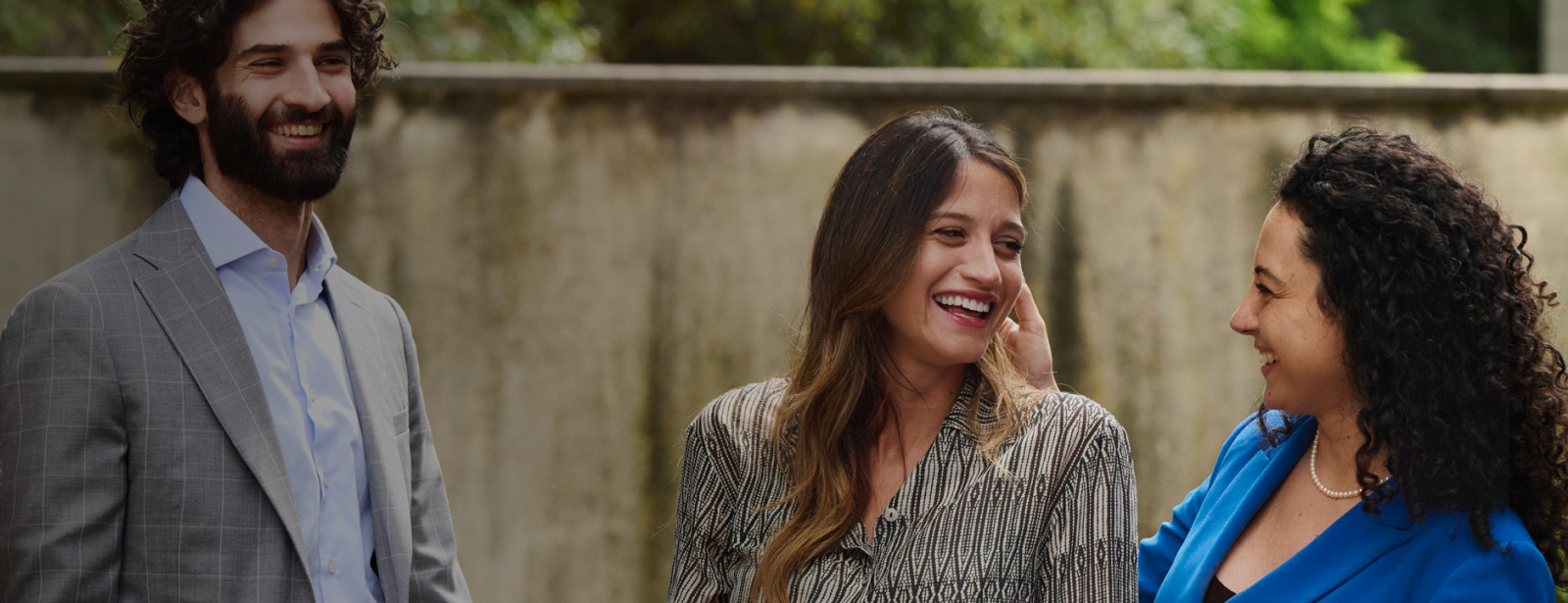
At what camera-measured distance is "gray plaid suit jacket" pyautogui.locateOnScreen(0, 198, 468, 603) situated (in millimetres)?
1836

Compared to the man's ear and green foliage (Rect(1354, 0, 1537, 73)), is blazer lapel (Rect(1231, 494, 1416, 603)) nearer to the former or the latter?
the man's ear

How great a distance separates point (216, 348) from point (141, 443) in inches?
7.6

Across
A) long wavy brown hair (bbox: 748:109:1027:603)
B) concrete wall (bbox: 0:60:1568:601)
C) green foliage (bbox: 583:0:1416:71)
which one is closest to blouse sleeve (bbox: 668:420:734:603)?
long wavy brown hair (bbox: 748:109:1027:603)

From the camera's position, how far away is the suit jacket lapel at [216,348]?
197cm

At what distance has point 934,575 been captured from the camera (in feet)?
6.16

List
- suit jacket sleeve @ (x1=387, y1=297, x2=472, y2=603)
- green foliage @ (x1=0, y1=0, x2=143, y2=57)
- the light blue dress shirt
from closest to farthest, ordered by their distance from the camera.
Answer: the light blue dress shirt, suit jacket sleeve @ (x1=387, y1=297, x2=472, y2=603), green foliage @ (x1=0, y1=0, x2=143, y2=57)

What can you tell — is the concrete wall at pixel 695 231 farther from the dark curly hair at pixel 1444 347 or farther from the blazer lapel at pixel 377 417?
the dark curly hair at pixel 1444 347

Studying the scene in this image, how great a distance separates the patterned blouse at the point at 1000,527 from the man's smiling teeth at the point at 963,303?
0.18 meters

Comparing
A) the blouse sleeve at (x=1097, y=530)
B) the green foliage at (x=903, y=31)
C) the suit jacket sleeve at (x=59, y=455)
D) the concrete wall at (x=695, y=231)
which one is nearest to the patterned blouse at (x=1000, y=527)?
the blouse sleeve at (x=1097, y=530)

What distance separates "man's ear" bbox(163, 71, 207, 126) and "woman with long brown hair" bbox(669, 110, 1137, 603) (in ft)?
3.45

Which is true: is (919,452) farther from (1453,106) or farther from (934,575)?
(1453,106)

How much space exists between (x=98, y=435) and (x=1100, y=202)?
352cm

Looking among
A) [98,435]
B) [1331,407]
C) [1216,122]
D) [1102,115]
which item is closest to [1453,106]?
[1216,122]

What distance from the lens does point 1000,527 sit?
1896 millimetres
